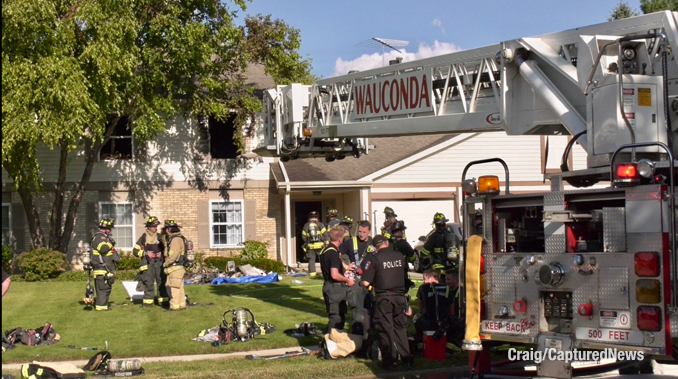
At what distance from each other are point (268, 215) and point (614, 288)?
18.3m

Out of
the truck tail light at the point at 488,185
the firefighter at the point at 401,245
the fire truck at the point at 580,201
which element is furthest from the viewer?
the firefighter at the point at 401,245

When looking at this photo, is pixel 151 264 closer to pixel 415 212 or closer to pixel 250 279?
pixel 250 279

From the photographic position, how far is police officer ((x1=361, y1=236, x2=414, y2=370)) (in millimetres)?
9062

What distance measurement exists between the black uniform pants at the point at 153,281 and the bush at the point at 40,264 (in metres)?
6.77

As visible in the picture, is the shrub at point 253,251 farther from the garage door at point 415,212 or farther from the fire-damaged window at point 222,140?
the garage door at point 415,212

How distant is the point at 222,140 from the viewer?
79.5 ft

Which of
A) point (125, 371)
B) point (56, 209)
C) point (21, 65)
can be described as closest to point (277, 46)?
point (56, 209)

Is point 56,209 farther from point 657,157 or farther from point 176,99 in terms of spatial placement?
point 657,157

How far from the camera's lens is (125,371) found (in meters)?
8.80

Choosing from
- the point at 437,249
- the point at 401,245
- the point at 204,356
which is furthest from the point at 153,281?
the point at 437,249

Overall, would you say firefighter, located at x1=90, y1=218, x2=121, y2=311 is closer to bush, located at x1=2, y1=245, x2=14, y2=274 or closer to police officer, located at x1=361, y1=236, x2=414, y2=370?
police officer, located at x1=361, y1=236, x2=414, y2=370

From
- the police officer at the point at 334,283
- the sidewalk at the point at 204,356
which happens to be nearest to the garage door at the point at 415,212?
the police officer at the point at 334,283

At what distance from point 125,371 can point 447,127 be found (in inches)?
178

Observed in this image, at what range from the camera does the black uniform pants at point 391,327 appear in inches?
356
